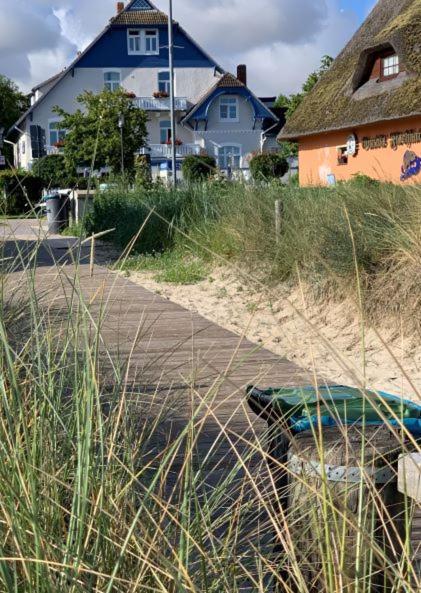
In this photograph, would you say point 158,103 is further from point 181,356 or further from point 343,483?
point 343,483

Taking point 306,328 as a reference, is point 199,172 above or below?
above

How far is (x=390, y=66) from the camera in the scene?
22.6 meters

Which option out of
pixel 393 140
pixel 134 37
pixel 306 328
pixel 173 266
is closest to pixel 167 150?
pixel 134 37

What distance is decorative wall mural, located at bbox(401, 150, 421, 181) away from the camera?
1964 centimetres

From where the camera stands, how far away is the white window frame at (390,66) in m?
22.4

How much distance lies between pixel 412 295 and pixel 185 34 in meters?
43.7

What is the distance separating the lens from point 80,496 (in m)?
1.57

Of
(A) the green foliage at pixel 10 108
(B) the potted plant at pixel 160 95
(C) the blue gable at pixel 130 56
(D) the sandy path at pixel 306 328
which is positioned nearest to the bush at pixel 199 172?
(D) the sandy path at pixel 306 328

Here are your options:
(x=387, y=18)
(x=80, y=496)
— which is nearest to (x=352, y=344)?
(x=80, y=496)

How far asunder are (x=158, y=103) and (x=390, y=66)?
26709 mm

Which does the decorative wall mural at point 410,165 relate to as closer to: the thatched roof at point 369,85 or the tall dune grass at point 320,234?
the thatched roof at point 369,85

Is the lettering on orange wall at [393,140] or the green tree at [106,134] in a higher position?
the green tree at [106,134]

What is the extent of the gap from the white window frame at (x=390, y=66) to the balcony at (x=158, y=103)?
85.3 feet

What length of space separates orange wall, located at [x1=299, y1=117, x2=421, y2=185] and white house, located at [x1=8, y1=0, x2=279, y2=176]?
1994 centimetres
